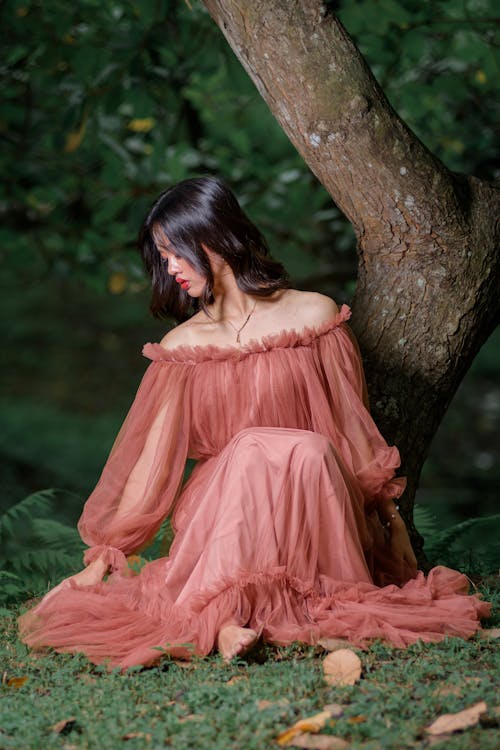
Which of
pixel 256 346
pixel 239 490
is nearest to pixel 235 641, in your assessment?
pixel 239 490

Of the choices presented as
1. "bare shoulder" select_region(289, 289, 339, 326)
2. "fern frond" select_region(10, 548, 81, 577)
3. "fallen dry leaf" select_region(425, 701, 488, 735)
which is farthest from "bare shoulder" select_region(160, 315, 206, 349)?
"fallen dry leaf" select_region(425, 701, 488, 735)

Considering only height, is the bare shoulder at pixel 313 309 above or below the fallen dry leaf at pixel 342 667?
above

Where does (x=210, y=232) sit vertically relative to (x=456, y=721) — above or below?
above

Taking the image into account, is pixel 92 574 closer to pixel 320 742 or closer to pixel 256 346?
pixel 256 346

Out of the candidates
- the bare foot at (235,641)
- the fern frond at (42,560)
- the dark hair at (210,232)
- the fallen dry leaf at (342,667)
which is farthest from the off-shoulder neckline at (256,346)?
the fern frond at (42,560)

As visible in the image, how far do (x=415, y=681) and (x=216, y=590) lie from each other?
24.4 inches

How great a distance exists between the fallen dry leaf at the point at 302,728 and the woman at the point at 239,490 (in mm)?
495

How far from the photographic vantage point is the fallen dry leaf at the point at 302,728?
2.08 m

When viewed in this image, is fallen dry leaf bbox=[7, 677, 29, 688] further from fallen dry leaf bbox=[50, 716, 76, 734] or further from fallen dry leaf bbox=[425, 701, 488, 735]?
fallen dry leaf bbox=[425, 701, 488, 735]

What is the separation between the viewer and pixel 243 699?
2.30 metres

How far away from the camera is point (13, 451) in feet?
25.8

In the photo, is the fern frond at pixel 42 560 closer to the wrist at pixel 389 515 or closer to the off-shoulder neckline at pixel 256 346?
the off-shoulder neckline at pixel 256 346

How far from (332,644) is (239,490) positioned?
50 cm

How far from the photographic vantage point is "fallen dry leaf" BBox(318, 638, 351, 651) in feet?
8.62
